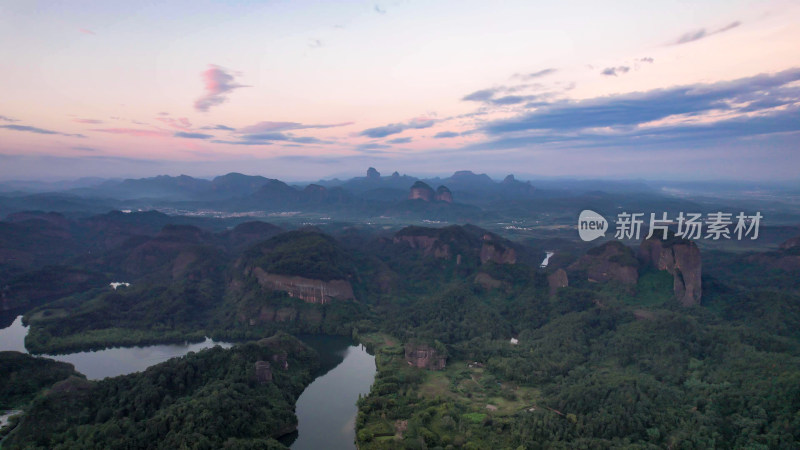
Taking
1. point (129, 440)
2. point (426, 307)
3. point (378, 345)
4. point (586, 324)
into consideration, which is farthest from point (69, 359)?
point (586, 324)

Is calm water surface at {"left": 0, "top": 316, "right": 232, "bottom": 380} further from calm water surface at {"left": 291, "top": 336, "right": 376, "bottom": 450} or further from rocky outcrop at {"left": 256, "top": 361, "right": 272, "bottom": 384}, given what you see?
rocky outcrop at {"left": 256, "top": 361, "right": 272, "bottom": 384}

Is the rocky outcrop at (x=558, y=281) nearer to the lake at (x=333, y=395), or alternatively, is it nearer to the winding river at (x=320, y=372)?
the lake at (x=333, y=395)

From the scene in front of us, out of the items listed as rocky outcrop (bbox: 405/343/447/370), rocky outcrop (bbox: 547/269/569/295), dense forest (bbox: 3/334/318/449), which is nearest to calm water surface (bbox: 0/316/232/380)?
dense forest (bbox: 3/334/318/449)

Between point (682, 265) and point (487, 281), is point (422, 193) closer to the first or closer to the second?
point (487, 281)

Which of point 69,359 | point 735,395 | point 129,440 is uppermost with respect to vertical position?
point 735,395

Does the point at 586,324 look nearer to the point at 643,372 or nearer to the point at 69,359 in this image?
the point at 643,372

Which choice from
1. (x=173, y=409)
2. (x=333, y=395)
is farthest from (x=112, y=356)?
(x=333, y=395)

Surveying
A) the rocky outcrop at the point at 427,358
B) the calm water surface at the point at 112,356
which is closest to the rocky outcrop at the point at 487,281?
the rocky outcrop at the point at 427,358
